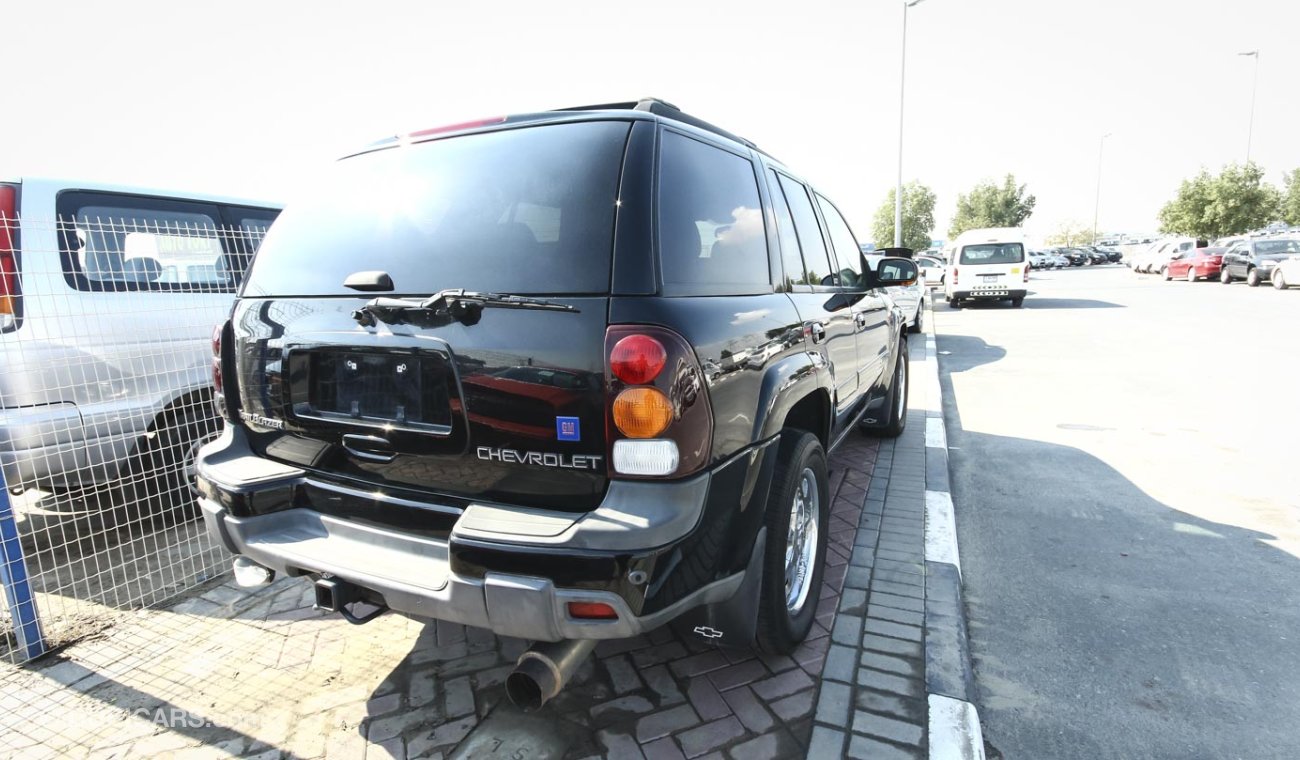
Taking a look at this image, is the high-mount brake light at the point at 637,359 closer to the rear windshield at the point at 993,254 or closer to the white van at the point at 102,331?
the white van at the point at 102,331

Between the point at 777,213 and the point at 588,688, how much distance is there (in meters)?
2.14

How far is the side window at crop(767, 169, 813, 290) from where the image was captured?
2898mm

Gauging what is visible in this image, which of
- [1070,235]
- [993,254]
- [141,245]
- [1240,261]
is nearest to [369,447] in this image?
[141,245]

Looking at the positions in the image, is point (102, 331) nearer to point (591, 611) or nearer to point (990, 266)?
point (591, 611)

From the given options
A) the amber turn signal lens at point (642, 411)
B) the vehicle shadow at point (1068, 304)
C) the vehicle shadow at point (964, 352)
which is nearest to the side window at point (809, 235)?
the amber turn signal lens at point (642, 411)

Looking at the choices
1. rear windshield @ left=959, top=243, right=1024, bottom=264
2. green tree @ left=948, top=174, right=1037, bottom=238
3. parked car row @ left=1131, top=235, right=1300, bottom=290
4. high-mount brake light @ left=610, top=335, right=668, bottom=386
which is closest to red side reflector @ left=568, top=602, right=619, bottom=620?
high-mount brake light @ left=610, top=335, right=668, bottom=386

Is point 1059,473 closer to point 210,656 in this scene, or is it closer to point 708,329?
point 708,329

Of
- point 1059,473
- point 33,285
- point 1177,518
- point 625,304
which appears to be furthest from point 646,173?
point 1059,473

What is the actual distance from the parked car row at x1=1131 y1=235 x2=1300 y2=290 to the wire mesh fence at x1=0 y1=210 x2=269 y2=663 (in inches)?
1140

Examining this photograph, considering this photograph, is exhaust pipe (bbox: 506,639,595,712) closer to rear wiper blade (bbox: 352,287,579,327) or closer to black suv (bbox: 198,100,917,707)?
black suv (bbox: 198,100,917,707)

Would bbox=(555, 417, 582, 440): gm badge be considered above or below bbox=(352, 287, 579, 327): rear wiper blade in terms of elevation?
below

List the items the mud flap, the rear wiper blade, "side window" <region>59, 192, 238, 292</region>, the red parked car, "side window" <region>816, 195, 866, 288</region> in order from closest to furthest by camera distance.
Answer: the rear wiper blade < the mud flap < "side window" <region>59, 192, 238, 292</region> < "side window" <region>816, 195, 866, 288</region> < the red parked car

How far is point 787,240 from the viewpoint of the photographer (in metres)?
3.01

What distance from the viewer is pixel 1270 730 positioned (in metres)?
2.32
